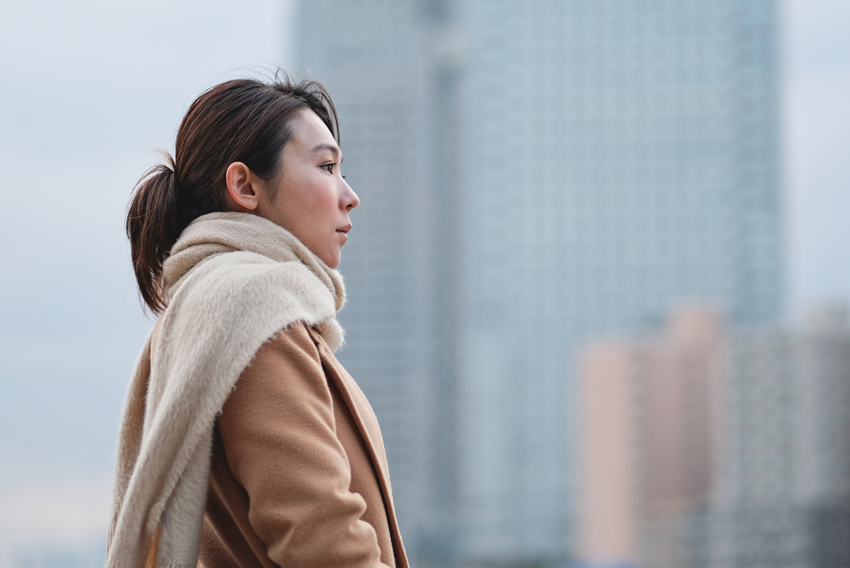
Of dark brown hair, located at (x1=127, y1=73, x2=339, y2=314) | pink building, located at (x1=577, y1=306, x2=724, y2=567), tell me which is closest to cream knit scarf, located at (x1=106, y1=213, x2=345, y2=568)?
dark brown hair, located at (x1=127, y1=73, x2=339, y2=314)

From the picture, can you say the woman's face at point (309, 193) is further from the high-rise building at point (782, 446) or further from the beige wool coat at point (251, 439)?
the high-rise building at point (782, 446)

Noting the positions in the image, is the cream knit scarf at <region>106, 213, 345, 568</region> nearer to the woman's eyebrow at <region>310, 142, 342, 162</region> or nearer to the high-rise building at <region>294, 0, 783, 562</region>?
the woman's eyebrow at <region>310, 142, 342, 162</region>

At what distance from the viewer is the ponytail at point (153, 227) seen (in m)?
1.24

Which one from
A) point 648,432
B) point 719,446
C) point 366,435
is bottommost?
point 648,432

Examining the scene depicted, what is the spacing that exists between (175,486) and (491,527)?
57.6 meters

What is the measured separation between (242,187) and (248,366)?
0.89 ft

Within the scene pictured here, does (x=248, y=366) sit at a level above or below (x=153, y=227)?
below

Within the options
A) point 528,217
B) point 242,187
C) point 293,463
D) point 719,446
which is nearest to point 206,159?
point 242,187

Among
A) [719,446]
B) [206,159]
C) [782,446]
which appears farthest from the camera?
[719,446]

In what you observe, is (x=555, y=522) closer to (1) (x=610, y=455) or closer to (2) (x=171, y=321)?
(1) (x=610, y=455)

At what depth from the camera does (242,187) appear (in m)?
1.21

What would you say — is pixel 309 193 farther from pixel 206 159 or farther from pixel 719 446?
pixel 719 446

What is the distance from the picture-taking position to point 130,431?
119 centimetres

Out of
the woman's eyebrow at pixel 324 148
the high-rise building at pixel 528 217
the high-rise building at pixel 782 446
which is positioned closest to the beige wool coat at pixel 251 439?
the woman's eyebrow at pixel 324 148
